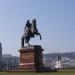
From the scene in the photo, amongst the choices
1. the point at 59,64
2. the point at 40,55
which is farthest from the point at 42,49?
the point at 59,64

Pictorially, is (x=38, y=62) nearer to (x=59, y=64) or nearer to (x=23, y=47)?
(x=23, y=47)

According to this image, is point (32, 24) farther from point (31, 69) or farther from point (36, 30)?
point (31, 69)

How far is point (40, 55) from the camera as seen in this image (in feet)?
145

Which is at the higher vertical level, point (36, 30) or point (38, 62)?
point (36, 30)

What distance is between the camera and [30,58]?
43.4 meters

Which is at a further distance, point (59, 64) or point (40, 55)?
point (59, 64)

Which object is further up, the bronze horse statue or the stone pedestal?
→ the bronze horse statue

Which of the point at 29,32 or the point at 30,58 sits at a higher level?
the point at 29,32

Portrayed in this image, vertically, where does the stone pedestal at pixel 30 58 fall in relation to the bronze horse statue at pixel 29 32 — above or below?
below

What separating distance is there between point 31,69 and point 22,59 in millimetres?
2119

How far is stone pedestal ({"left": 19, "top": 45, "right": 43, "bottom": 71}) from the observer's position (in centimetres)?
4325

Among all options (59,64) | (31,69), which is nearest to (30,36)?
(31,69)

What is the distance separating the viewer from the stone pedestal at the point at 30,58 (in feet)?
142

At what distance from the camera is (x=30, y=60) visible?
43.4 meters
